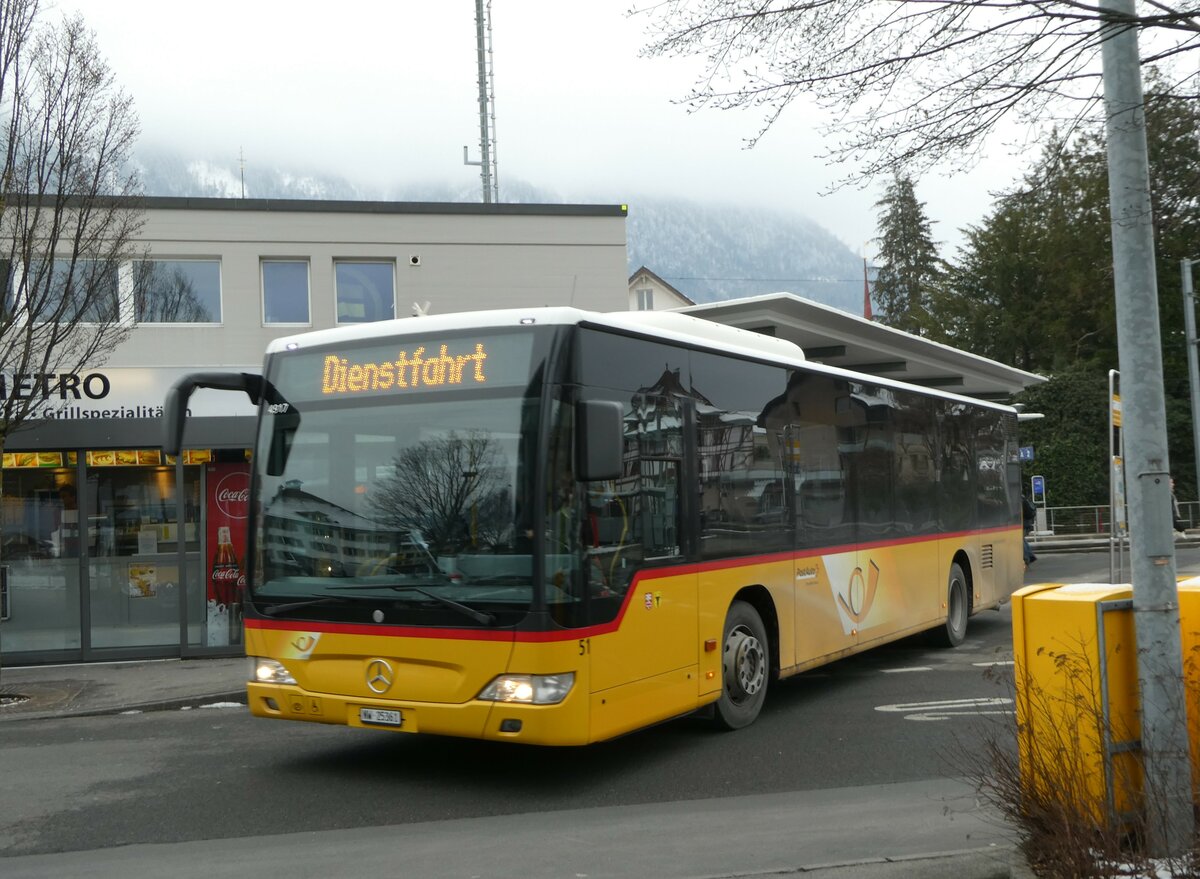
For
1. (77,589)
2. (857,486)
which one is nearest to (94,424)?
(77,589)

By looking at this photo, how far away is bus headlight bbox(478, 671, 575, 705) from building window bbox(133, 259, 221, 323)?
11.9m

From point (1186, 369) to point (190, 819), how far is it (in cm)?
4705

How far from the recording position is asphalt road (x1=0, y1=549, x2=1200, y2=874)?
7.05 m

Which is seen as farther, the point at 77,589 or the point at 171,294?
the point at 171,294

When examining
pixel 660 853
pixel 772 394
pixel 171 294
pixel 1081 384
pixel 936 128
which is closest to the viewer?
pixel 936 128

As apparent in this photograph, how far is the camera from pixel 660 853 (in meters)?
6.08

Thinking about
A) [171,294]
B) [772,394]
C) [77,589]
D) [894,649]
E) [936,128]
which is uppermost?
[171,294]

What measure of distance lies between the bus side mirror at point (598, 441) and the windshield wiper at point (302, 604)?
1821mm

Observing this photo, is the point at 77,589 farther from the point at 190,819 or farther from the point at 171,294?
the point at 190,819

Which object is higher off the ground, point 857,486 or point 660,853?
point 857,486

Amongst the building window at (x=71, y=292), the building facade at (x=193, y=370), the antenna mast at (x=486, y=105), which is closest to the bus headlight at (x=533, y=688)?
the building facade at (x=193, y=370)

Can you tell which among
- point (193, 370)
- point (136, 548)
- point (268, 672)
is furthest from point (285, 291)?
point (268, 672)

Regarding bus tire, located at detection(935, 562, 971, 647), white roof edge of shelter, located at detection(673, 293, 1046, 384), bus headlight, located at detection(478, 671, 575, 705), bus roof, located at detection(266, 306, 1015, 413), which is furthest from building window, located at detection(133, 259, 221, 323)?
bus headlight, located at detection(478, 671, 575, 705)

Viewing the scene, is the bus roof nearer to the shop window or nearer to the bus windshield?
the bus windshield
